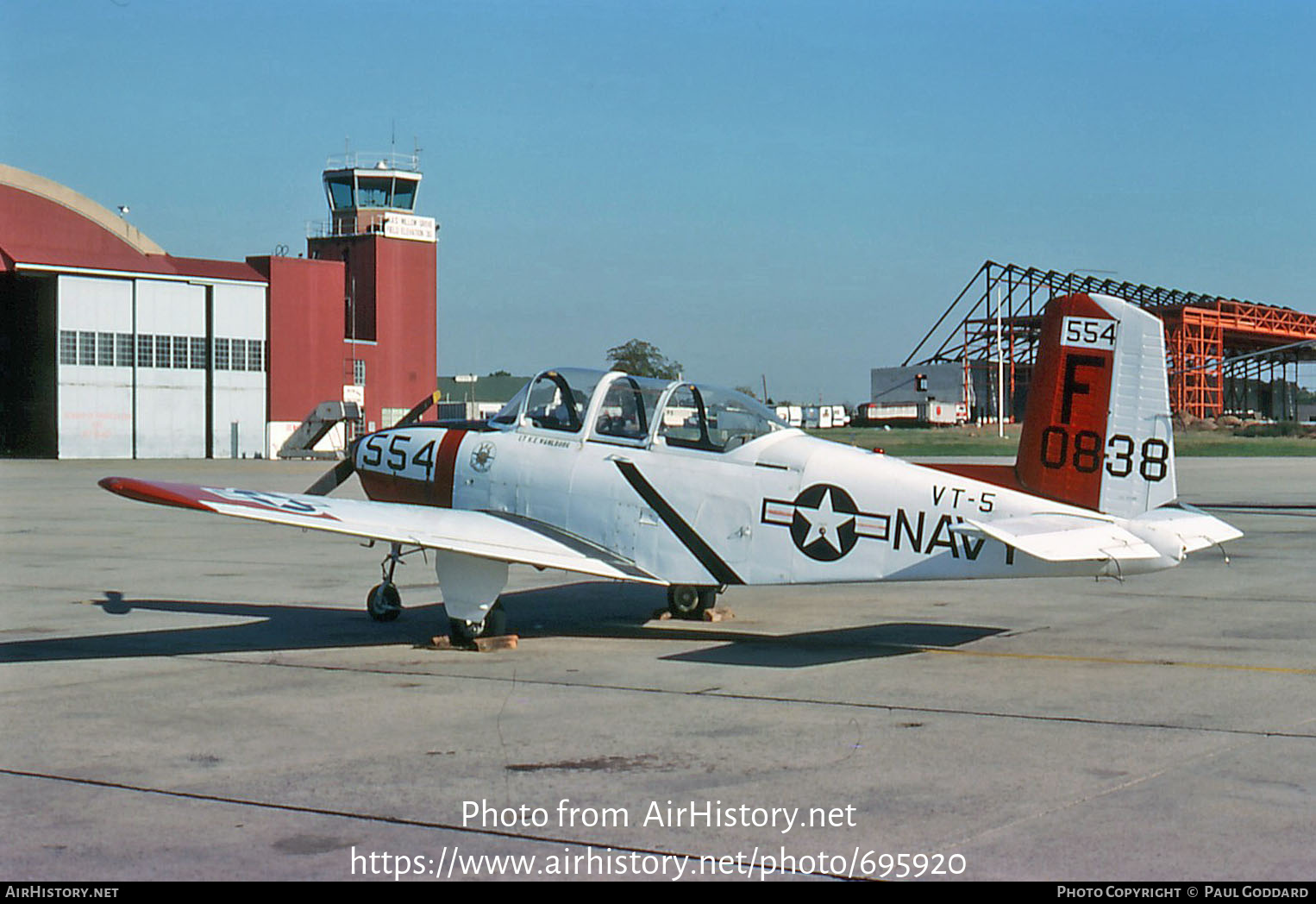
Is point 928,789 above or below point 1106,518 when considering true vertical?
below

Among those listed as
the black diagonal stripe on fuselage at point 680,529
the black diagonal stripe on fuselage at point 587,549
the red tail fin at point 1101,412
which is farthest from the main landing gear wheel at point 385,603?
the red tail fin at point 1101,412

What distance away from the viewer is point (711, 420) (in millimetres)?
10492

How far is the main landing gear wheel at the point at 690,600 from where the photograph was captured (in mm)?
11812

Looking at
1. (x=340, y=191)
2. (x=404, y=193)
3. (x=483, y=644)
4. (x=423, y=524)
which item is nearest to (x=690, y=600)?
(x=483, y=644)

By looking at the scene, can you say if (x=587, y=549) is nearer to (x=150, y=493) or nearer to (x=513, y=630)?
(x=513, y=630)

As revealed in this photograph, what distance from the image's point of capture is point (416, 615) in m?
12.2

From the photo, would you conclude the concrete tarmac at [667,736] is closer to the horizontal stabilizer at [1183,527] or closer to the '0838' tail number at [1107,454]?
the horizontal stabilizer at [1183,527]

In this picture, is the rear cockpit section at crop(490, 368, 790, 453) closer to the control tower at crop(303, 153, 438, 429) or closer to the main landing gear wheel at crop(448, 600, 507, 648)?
the main landing gear wheel at crop(448, 600, 507, 648)

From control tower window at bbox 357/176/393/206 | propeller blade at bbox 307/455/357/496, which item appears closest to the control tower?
control tower window at bbox 357/176/393/206

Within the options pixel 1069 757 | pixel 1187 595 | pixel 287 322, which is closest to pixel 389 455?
pixel 1069 757

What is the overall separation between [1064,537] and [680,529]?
2.84 meters

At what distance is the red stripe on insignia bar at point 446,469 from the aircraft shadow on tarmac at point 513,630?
1.09 m
